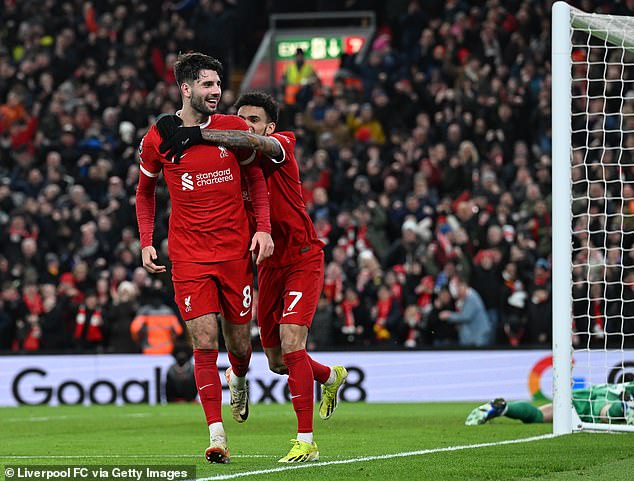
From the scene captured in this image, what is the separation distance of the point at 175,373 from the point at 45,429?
478 centimetres

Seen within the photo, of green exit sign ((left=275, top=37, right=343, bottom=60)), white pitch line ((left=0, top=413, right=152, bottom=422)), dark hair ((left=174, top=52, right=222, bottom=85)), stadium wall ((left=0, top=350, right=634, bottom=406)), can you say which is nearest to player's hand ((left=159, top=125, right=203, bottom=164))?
dark hair ((left=174, top=52, right=222, bottom=85))

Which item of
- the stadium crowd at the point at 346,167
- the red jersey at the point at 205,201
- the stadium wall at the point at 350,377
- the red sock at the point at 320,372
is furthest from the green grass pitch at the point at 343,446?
the stadium crowd at the point at 346,167

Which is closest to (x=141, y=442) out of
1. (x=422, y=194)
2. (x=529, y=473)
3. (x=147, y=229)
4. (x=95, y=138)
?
(x=147, y=229)

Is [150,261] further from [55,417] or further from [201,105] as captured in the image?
[55,417]

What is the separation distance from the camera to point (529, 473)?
7.33 m

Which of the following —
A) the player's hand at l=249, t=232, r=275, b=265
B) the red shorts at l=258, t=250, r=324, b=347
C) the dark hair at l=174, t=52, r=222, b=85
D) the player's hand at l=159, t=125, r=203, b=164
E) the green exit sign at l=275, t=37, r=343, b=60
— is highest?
the green exit sign at l=275, t=37, r=343, b=60

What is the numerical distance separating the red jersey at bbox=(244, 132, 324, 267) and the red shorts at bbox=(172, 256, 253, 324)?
17.8 inches

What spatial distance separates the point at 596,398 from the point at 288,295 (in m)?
3.91

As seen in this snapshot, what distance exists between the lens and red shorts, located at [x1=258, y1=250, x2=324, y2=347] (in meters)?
8.38

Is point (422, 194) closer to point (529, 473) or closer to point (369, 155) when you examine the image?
point (369, 155)

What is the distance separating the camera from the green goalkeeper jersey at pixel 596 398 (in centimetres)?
1102

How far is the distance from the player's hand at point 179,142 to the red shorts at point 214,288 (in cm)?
67

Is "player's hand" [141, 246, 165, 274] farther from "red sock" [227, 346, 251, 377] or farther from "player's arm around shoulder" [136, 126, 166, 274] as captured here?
"red sock" [227, 346, 251, 377]

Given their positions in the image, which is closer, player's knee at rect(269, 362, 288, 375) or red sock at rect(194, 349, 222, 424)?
red sock at rect(194, 349, 222, 424)
